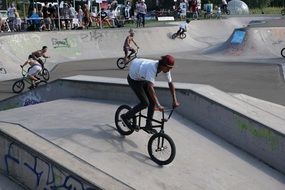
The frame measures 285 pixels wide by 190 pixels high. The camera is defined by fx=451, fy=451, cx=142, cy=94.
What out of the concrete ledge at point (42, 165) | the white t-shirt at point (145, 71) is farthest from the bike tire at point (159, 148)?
the concrete ledge at point (42, 165)

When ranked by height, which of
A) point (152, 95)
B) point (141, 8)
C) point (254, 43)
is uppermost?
point (141, 8)

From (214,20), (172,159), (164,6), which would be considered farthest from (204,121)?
(164,6)

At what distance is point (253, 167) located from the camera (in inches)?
307

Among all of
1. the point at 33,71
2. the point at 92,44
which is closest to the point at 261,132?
the point at 33,71

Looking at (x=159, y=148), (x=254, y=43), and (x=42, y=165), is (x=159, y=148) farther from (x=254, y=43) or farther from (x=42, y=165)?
(x=254, y=43)

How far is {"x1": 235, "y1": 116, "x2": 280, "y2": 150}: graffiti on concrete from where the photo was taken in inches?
308

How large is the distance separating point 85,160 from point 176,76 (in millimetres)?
10873

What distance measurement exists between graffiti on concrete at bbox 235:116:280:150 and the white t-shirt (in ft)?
6.19

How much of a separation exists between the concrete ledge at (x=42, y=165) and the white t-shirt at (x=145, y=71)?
→ 66.3 inches

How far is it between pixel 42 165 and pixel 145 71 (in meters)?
2.12

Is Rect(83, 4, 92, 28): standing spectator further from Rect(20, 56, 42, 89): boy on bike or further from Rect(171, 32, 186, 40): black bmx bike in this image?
Rect(20, 56, 42, 89): boy on bike

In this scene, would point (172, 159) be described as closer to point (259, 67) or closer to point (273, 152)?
point (273, 152)

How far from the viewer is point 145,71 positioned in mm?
7066

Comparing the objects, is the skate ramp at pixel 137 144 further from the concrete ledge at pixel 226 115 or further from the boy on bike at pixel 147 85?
the boy on bike at pixel 147 85
